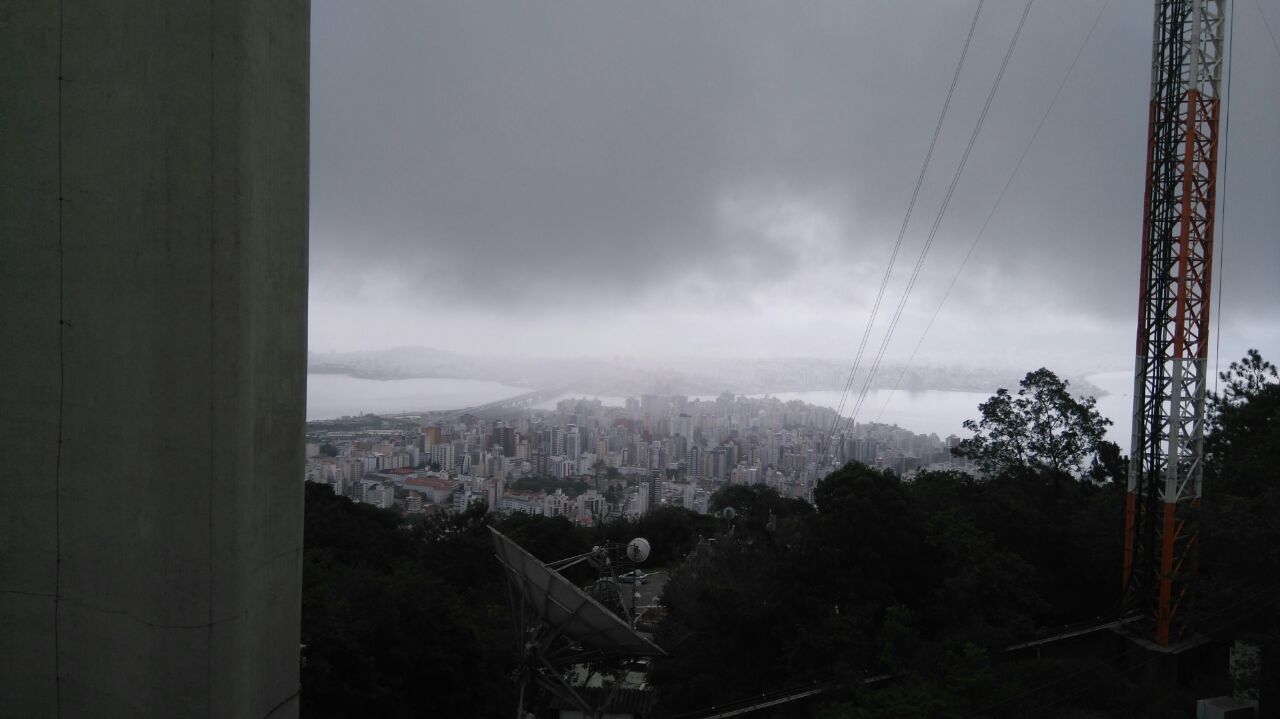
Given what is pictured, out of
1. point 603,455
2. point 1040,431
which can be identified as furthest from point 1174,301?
point 603,455

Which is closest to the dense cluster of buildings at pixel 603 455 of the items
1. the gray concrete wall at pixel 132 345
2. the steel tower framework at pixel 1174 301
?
the steel tower framework at pixel 1174 301

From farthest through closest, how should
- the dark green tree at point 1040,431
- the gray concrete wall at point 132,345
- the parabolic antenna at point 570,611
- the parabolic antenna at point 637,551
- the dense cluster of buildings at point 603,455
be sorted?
the dense cluster of buildings at point 603,455 < the dark green tree at point 1040,431 < the parabolic antenna at point 637,551 < the parabolic antenna at point 570,611 < the gray concrete wall at point 132,345

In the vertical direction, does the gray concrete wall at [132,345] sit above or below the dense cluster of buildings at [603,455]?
above

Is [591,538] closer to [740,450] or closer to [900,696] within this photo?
[900,696]

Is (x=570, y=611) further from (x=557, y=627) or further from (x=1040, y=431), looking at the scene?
(x=1040, y=431)

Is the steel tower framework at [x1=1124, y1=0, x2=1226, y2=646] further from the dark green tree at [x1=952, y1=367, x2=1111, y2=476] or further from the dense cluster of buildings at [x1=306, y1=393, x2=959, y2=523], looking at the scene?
the dense cluster of buildings at [x1=306, y1=393, x2=959, y2=523]

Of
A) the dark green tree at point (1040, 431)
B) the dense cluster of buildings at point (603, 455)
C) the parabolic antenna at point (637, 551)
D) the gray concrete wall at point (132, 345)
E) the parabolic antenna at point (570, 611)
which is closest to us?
the gray concrete wall at point (132, 345)

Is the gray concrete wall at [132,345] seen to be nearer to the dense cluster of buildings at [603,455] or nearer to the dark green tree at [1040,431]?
the dark green tree at [1040,431]
